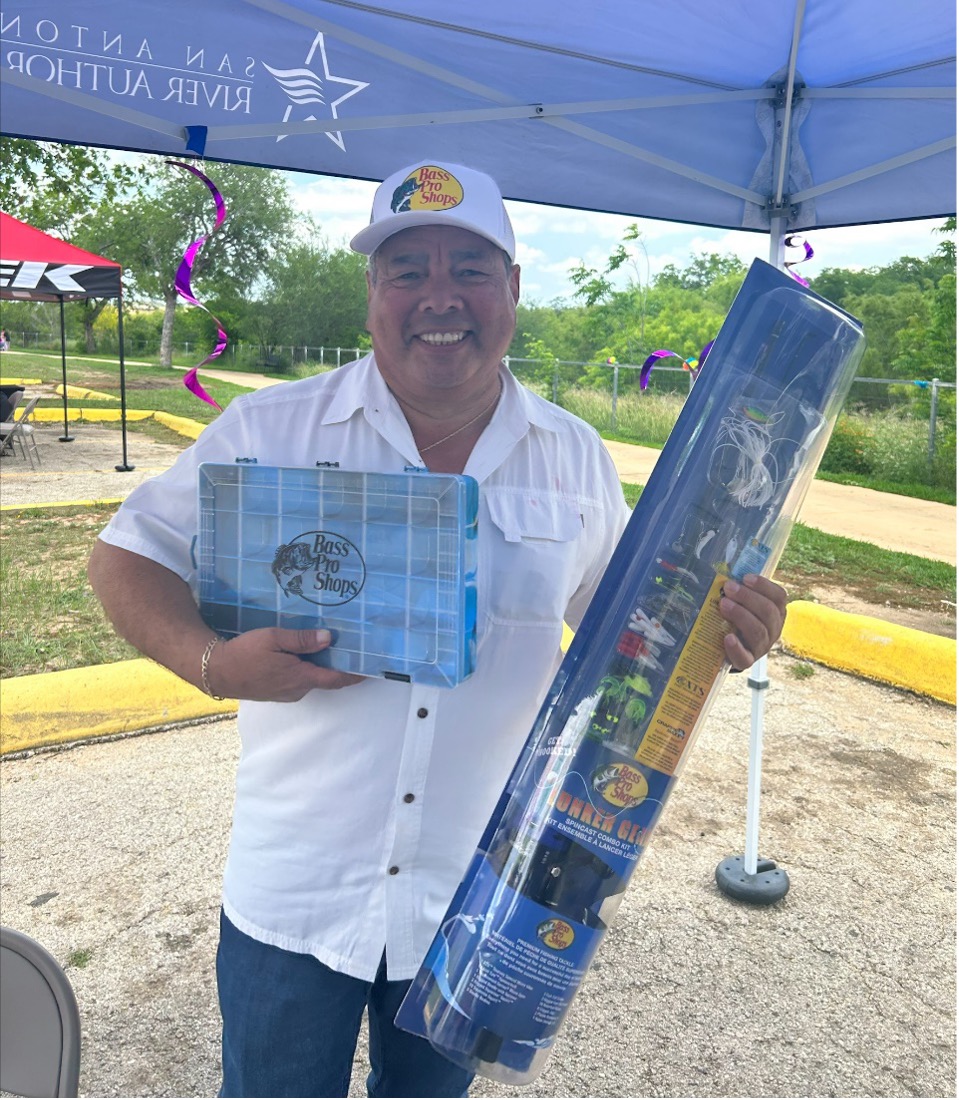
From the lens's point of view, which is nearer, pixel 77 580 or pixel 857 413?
pixel 77 580

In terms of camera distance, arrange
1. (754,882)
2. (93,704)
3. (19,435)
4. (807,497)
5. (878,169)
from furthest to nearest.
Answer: (19,435)
(807,497)
(93,704)
(754,882)
(878,169)

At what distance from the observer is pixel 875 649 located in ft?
17.0

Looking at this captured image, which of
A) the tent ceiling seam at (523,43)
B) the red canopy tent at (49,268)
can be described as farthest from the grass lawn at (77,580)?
the tent ceiling seam at (523,43)

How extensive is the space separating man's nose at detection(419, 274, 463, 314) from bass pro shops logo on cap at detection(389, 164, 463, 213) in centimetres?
11

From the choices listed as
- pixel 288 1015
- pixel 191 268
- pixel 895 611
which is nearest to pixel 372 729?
pixel 288 1015

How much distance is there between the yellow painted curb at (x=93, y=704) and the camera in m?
4.05

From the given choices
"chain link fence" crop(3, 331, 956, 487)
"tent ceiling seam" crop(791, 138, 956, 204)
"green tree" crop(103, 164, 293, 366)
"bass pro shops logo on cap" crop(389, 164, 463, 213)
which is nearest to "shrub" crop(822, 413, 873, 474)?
"chain link fence" crop(3, 331, 956, 487)

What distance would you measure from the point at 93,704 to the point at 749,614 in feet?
11.9

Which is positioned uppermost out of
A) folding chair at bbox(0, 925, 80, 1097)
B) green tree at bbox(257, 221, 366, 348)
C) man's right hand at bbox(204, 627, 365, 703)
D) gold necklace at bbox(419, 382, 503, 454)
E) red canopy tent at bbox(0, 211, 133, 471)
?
green tree at bbox(257, 221, 366, 348)

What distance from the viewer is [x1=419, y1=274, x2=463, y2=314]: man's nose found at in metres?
1.50

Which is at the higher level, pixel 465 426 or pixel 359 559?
pixel 465 426

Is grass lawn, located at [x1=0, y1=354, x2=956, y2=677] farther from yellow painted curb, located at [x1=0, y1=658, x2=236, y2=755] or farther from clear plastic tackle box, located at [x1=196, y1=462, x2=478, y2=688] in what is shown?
clear plastic tackle box, located at [x1=196, y1=462, x2=478, y2=688]

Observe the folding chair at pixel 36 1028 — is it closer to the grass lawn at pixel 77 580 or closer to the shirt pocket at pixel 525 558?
the shirt pocket at pixel 525 558

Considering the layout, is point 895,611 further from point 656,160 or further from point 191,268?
point 191,268
